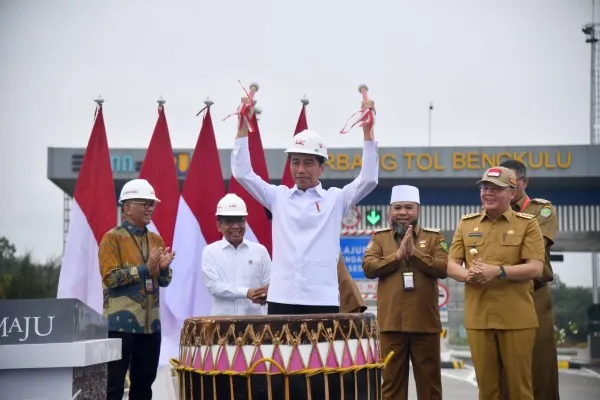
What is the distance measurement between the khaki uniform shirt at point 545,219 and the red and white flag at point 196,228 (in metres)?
4.50

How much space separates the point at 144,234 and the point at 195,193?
4671 millimetres

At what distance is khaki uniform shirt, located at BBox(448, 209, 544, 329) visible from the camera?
739cm

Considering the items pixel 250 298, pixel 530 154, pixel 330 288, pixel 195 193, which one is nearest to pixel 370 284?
pixel 530 154

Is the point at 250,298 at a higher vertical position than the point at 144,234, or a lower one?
lower

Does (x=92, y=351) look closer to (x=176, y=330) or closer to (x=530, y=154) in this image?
(x=176, y=330)

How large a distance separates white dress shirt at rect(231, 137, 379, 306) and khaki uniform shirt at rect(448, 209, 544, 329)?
4.38 feet

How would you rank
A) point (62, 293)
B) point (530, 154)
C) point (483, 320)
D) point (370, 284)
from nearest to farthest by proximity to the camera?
1. point (483, 320)
2. point (62, 293)
3. point (370, 284)
4. point (530, 154)

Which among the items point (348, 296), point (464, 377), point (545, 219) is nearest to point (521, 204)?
point (545, 219)

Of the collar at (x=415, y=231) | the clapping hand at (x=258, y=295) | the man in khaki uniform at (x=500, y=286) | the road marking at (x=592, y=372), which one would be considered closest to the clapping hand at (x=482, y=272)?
the man in khaki uniform at (x=500, y=286)

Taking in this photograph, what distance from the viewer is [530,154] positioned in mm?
25547

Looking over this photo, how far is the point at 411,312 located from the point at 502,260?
1301mm

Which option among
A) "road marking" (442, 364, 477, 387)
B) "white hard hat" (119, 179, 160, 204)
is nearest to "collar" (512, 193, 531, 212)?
"white hard hat" (119, 179, 160, 204)

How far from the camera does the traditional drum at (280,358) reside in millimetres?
4977

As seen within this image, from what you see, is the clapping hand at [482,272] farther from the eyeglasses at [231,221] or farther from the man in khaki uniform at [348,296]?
the eyeglasses at [231,221]
